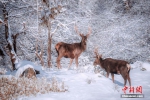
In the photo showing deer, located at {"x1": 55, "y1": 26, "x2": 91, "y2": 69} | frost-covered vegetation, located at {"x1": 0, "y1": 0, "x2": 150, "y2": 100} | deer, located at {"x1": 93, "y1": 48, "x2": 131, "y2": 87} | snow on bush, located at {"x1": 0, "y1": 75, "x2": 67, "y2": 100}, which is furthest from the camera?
frost-covered vegetation, located at {"x1": 0, "y1": 0, "x2": 150, "y2": 100}

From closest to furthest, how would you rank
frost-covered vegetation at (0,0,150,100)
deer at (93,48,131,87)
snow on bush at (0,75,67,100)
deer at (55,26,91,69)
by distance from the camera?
snow on bush at (0,75,67,100), deer at (93,48,131,87), deer at (55,26,91,69), frost-covered vegetation at (0,0,150,100)

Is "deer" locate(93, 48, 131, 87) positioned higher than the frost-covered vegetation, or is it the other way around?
the frost-covered vegetation

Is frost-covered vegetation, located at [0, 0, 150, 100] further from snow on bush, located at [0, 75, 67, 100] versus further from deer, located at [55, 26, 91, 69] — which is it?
snow on bush, located at [0, 75, 67, 100]

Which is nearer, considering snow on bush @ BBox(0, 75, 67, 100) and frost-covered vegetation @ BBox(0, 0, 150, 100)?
snow on bush @ BBox(0, 75, 67, 100)

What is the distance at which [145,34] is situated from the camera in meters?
16.7

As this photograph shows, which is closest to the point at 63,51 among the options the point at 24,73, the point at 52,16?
the point at 52,16

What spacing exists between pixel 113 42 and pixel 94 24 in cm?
198

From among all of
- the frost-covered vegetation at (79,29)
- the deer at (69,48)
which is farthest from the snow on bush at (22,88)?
the frost-covered vegetation at (79,29)

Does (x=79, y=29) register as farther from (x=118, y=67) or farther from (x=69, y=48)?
(x=118, y=67)

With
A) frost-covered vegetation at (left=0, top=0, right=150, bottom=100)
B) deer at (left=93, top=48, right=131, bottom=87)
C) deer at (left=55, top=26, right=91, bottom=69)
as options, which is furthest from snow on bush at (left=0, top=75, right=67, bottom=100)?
frost-covered vegetation at (left=0, top=0, right=150, bottom=100)

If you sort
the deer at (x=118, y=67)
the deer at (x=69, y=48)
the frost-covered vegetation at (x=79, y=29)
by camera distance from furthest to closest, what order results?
1. the frost-covered vegetation at (x=79, y=29)
2. the deer at (x=69, y=48)
3. the deer at (x=118, y=67)

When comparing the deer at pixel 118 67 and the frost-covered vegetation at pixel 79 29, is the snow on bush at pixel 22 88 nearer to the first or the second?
the deer at pixel 118 67

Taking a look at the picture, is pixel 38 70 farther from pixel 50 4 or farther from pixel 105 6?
pixel 105 6

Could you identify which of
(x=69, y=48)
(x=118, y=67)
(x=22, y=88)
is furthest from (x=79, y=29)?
(x=22, y=88)
